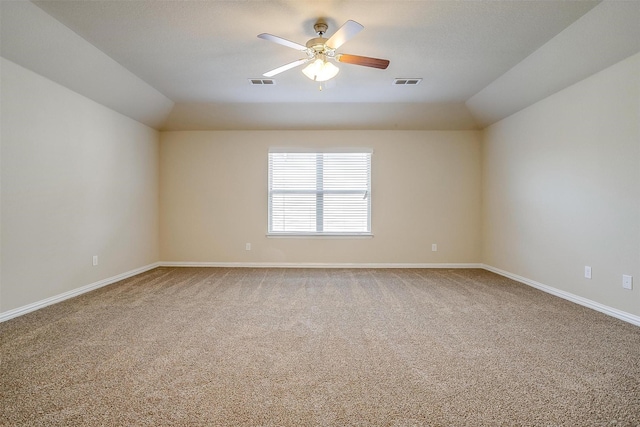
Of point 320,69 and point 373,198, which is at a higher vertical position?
point 320,69

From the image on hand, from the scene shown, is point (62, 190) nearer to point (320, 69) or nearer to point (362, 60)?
point (320, 69)

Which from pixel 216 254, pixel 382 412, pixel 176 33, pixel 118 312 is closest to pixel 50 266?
pixel 118 312

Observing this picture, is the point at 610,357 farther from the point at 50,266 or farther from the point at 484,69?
the point at 50,266

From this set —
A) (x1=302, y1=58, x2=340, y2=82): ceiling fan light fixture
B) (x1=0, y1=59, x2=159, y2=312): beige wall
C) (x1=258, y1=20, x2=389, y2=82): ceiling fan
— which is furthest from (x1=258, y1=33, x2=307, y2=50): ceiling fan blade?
(x1=0, y1=59, x2=159, y2=312): beige wall

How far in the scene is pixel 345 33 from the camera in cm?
219

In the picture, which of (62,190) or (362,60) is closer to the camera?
(362,60)

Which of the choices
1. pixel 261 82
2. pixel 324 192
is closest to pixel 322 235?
pixel 324 192

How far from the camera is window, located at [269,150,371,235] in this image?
5.26 meters

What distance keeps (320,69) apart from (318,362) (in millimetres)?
2436

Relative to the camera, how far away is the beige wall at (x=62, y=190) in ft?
9.15

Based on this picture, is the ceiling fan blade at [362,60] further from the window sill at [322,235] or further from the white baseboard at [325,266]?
the white baseboard at [325,266]

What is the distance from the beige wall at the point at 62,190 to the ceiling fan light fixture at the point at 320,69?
2.80 meters

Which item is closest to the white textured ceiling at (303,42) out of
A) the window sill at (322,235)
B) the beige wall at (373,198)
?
the beige wall at (373,198)

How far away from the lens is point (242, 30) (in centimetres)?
271
